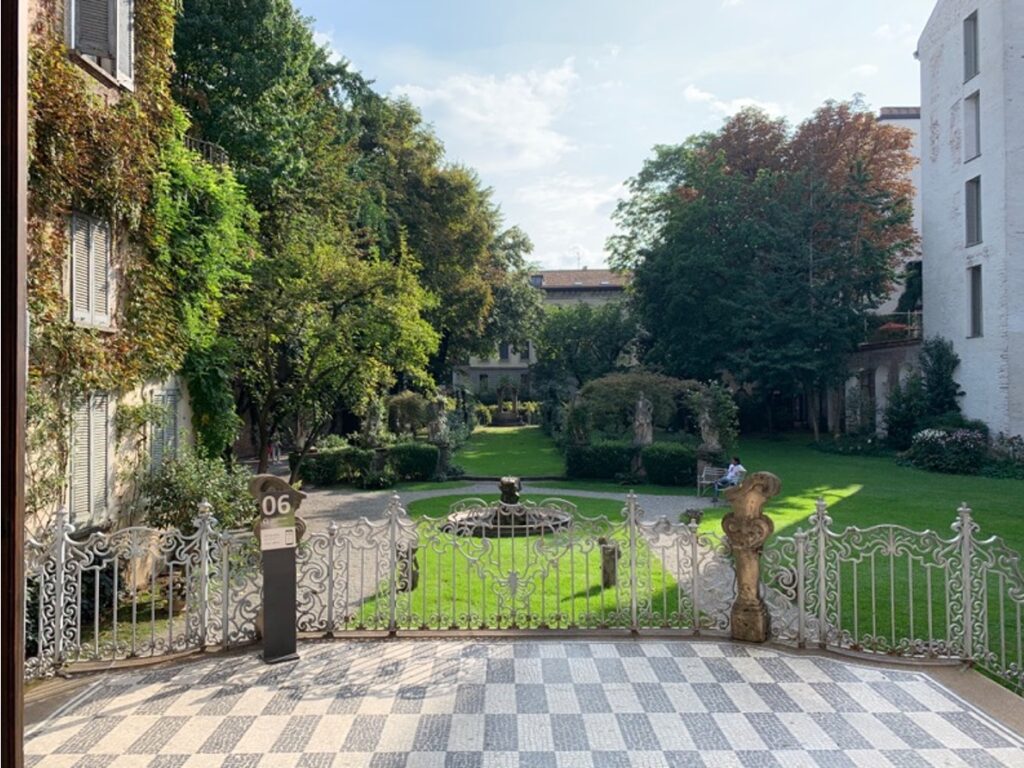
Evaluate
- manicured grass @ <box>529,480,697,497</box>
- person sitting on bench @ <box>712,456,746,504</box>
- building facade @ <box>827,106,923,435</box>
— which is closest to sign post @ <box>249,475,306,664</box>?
person sitting on bench @ <box>712,456,746,504</box>

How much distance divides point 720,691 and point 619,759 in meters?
1.45

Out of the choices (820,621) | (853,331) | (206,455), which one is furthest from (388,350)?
(853,331)

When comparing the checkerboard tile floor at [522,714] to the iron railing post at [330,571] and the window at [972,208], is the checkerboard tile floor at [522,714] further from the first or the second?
the window at [972,208]

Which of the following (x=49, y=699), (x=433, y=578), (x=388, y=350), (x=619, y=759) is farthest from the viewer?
(x=388, y=350)

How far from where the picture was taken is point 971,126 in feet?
73.4

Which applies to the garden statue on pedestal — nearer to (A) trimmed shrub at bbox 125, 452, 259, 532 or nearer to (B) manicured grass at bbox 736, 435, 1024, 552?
(B) manicured grass at bbox 736, 435, 1024, 552

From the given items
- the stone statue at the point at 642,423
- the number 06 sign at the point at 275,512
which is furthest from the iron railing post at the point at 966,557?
the stone statue at the point at 642,423

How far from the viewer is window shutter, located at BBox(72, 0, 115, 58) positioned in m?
7.89

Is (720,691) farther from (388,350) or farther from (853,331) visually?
(853,331)

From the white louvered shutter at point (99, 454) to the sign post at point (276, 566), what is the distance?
332 cm

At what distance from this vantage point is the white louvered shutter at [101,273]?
824cm

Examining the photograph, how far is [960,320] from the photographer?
75.0ft

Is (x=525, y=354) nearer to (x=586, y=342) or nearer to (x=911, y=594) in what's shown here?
(x=586, y=342)

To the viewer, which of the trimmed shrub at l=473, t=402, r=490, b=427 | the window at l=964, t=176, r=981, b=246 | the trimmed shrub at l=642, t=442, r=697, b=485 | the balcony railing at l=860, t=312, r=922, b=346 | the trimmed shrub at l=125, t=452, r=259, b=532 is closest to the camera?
the trimmed shrub at l=125, t=452, r=259, b=532
